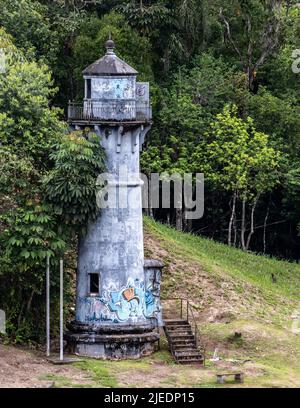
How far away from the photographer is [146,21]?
6788 centimetres

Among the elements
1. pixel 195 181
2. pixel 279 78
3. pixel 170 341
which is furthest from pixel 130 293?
pixel 279 78

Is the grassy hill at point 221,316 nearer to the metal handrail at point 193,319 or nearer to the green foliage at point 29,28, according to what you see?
the metal handrail at point 193,319

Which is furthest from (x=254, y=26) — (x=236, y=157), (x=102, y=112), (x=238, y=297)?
(x=102, y=112)

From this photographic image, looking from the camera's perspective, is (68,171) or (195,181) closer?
(68,171)

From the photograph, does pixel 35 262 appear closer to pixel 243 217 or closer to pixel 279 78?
pixel 243 217

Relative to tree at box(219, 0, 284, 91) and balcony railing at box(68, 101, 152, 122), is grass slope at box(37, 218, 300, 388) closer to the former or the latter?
balcony railing at box(68, 101, 152, 122)

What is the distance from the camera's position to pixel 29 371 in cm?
4516

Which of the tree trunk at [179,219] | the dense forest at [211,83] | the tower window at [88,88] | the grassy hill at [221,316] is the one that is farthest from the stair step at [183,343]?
the tree trunk at [179,219]

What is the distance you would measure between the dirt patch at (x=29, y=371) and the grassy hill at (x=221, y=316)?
126 millimetres

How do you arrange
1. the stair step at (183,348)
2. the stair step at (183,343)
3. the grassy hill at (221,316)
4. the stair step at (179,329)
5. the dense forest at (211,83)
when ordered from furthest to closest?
the dense forest at (211,83) → the stair step at (179,329) → the stair step at (183,343) → the stair step at (183,348) → the grassy hill at (221,316)

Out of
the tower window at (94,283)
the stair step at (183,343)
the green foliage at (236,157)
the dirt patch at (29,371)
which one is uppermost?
the green foliage at (236,157)

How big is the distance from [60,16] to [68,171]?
76.8 ft

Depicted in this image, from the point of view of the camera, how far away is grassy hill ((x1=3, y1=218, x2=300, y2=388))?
151 feet

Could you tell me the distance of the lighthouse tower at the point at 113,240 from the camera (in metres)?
49.3
